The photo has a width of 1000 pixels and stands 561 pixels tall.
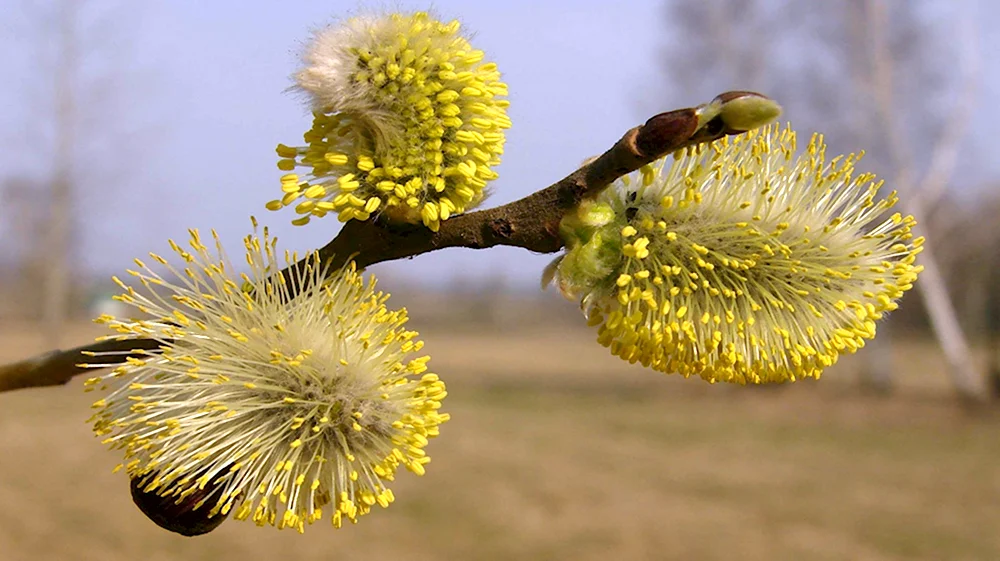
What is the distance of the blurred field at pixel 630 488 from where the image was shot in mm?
6543

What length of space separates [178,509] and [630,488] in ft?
25.2

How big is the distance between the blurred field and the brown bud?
238 inches

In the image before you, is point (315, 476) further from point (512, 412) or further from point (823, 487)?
point (512, 412)

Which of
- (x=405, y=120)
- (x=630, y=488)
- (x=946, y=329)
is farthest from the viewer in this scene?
(x=946, y=329)

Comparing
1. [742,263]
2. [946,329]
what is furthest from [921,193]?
[742,263]

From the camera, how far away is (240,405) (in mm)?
656

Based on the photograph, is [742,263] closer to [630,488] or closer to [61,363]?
[61,363]

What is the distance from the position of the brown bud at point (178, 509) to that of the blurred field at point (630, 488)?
6053 mm

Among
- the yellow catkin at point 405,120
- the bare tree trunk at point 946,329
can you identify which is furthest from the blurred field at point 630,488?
the yellow catkin at point 405,120

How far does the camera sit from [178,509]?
25.3 inches

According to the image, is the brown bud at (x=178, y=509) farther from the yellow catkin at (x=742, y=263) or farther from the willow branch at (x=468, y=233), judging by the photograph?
the yellow catkin at (x=742, y=263)

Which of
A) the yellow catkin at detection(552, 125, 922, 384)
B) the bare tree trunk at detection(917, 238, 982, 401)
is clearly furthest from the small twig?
the bare tree trunk at detection(917, 238, 982, 401)

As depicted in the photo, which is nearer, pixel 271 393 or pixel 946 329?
pixel 271 393

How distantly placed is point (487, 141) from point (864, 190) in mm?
341
